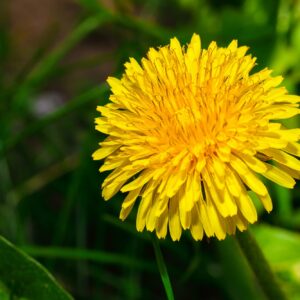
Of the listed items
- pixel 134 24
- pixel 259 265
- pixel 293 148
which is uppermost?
pixel 134 24

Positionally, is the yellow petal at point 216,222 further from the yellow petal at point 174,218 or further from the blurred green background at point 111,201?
the blurred green background at point 111,201

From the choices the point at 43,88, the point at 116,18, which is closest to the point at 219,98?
the point at 116,18

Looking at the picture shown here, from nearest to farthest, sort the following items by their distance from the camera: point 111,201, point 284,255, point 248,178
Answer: point 248,178 → point 284,255 → point 111,201

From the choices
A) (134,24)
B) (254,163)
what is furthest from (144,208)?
(134,24)

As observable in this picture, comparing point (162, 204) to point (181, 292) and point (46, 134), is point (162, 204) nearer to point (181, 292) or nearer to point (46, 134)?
point (181, 292)

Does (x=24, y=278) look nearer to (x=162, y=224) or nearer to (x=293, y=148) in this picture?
(x=162, y=224)

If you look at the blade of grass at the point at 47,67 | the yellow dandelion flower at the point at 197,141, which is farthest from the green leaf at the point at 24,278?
the blade of grass at the point at 47,67
